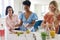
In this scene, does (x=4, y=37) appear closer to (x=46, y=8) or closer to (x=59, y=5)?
(x=46, y=8)

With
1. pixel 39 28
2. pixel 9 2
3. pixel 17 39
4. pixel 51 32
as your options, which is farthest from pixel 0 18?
pixel 51 32

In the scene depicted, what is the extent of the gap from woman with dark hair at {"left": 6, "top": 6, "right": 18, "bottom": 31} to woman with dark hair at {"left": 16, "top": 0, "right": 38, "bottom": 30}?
85 millimetres

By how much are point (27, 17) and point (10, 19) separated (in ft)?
0.70

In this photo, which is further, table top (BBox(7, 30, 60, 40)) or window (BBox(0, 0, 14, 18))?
window (BBox(0, 0, 14, 18))

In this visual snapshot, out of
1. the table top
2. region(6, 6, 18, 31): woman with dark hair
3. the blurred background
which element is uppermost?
the blurred background

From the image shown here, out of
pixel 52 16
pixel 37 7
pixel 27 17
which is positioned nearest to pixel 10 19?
pixel 27 17

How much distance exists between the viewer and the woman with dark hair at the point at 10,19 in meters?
1.67

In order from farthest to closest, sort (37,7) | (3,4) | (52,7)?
(3,4) → (37,7) → (52,7)

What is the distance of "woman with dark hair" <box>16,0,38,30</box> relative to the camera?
1593mm

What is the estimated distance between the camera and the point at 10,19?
5.51 ft

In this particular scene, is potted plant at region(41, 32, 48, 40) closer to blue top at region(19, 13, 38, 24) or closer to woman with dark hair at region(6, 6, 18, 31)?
blue top at region(19, 13, 38, 24)

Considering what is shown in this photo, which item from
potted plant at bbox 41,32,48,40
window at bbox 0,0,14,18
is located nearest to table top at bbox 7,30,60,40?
potted plant at bbox 41,32,48,40

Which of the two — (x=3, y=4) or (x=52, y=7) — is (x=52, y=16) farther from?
(x=3, y=4)

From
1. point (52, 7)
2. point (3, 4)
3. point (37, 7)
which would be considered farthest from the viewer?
point (3, 4)
